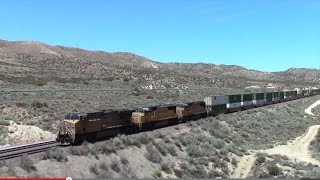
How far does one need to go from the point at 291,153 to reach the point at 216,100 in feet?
67.2

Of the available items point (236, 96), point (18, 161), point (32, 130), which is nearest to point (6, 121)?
point (32, 130)

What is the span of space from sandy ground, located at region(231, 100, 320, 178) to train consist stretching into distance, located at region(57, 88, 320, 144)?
8891mm

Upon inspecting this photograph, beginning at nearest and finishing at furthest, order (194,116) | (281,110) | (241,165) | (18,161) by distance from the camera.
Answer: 1. (18,161)
2. (241,165)
3. (194,116)
4. (281,110)

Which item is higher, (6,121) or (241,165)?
(6,121)

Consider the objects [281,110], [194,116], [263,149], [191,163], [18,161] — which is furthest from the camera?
[281,110]

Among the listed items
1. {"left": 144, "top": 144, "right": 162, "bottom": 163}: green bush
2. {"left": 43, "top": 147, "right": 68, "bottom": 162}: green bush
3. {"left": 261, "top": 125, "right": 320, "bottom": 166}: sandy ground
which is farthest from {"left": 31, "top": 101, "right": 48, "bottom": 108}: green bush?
{"left": 43, "top": 147, "right": 68, "bottom": 162}: green bush

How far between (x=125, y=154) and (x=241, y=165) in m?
9.74

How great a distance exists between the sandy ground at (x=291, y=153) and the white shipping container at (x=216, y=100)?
1186 centimetres

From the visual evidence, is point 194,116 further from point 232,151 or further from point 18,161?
point 18,161

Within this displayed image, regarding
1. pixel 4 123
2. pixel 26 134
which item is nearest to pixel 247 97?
pixel 4 123

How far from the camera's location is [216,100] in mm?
59156

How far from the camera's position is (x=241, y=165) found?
33906 millimetres

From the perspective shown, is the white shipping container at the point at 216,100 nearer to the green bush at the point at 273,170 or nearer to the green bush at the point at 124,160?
the green bush at the point at 273,170

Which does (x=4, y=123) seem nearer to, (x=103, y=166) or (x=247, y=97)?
(x=103, y=166)
